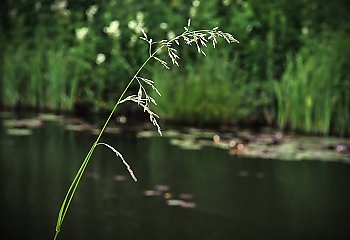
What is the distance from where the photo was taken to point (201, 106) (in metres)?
6.56

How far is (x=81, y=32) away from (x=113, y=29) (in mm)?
329

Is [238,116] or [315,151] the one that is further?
[238,116]

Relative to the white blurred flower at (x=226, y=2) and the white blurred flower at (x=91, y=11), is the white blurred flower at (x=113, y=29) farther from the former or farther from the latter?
the white blurred flower at (x=226, y=2)

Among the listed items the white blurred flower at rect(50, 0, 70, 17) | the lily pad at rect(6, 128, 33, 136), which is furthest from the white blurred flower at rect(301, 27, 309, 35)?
the lily pad at rect(6, 128, 33, 136)

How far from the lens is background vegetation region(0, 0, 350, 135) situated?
649 centimetres

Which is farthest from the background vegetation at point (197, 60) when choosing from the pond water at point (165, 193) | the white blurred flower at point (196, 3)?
the pond water at point (165, 193)

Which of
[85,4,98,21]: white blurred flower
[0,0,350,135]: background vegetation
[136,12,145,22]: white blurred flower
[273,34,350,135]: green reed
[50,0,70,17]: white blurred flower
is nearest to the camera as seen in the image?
[273,34,350,135]: green reed

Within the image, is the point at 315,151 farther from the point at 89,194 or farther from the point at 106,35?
the point at 106,35

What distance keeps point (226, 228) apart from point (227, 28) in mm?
3990

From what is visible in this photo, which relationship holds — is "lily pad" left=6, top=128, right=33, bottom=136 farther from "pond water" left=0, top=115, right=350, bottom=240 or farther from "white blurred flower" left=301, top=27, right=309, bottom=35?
"white blurred flower" left=301, top=27, right=309, bottom=35

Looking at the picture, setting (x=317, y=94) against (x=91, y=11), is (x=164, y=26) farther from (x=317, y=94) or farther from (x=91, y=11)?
(x=317, y=94)

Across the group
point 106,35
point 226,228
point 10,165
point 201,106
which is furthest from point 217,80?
point 226,228

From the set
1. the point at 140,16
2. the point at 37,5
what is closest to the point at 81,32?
the point at 140,16

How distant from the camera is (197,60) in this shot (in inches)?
282
